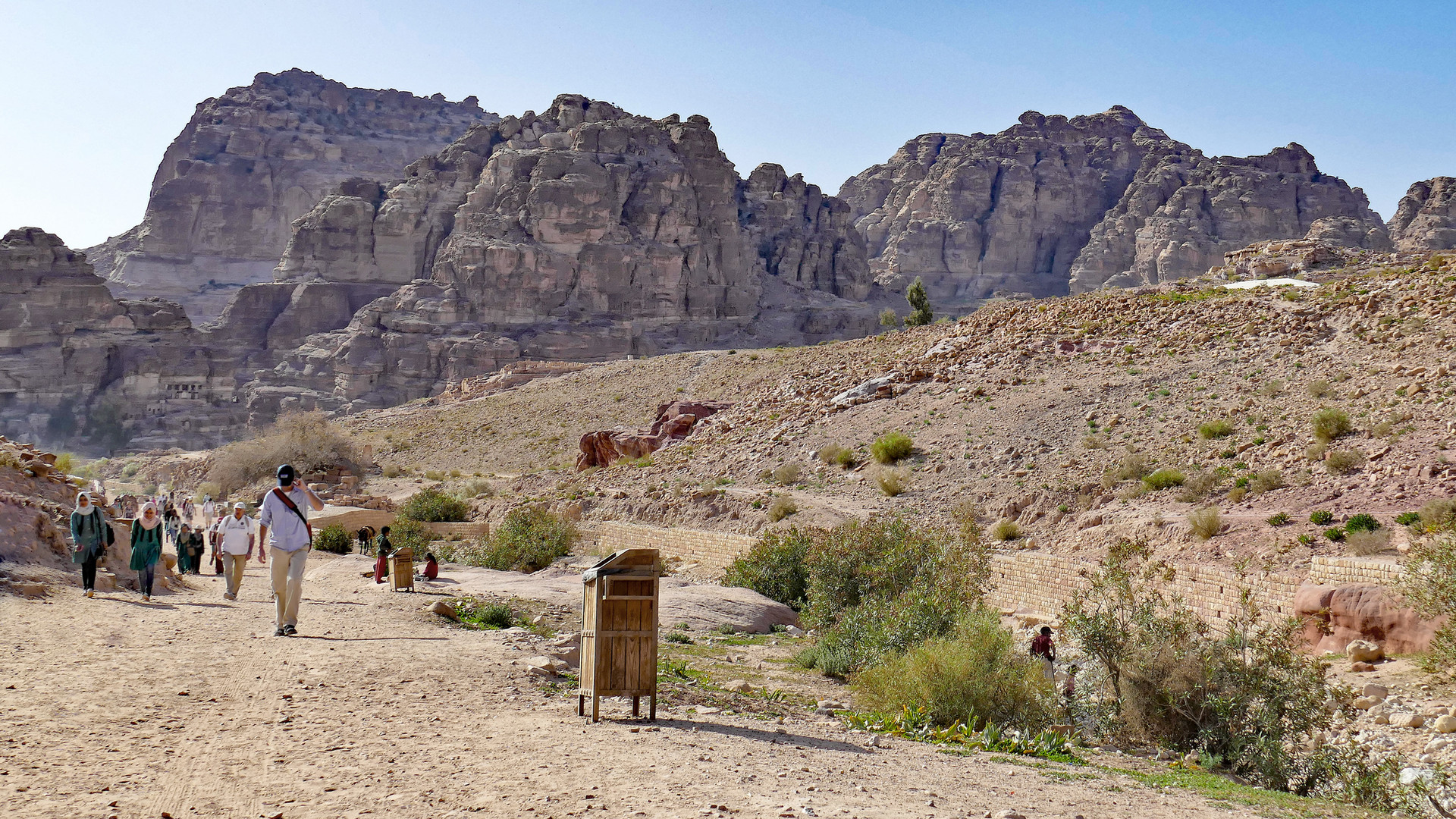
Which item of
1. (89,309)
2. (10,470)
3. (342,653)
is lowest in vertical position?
(342,653)

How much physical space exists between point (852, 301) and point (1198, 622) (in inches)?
3981

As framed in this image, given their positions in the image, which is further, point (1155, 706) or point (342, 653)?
point (1155, 706)

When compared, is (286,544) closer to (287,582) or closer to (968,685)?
(287,582)

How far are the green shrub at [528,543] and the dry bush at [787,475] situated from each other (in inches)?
227

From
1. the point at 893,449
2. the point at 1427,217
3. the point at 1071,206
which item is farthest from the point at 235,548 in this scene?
the point at 1071,206

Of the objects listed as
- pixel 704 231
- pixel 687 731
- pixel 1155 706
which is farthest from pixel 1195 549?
pixel 704 231

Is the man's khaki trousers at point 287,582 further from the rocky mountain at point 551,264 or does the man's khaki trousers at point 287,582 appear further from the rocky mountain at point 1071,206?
the rocky mountain at point 1071,206

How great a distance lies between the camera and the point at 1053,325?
3478cm

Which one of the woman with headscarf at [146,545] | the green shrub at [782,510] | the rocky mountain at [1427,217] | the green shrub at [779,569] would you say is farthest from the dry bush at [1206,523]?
the rocky mountain at [1427,217]

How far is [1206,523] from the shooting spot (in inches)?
739

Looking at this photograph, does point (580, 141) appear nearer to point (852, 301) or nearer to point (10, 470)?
point (852, 301)

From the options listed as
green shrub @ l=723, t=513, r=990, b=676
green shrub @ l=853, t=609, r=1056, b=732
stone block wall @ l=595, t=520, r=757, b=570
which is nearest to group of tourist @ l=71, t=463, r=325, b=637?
green shrub @ l=853, t=609, r=1056, b=732

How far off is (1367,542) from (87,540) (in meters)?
17.2

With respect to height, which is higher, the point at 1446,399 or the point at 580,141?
the point at 580,141
